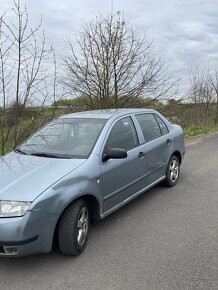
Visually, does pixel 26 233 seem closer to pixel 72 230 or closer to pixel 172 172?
pixel 72 230

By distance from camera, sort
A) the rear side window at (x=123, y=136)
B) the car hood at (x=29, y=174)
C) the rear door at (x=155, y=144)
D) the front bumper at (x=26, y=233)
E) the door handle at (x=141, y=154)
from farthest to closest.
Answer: the rear door at (x=155, y=144)
the door handle at (x=141, y=154)
the rear side window at (x=123, y=136)
the car hood at (x=29, y=174)
the front bumper at (x=26, y=233)

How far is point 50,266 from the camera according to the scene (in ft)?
11.3

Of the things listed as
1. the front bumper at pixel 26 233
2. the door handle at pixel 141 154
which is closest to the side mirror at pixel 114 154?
the door handle at pixel 141 154

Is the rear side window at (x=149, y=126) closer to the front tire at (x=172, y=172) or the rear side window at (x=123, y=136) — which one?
the rear side window at (x=123, y=136)

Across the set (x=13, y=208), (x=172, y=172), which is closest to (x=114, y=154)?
(x=13, y=208)

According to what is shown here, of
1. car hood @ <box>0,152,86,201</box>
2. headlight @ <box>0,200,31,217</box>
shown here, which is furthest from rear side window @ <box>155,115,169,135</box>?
headlight @ <box>0,200,31,217</box>

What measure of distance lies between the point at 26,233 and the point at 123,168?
168 cm

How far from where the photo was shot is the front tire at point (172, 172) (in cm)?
599

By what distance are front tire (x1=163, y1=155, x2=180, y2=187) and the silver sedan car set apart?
111 mm

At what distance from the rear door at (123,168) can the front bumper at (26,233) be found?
39.4 inches

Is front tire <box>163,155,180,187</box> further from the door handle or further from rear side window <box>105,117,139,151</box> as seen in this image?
rear side window <box>105,117,139,151</box>

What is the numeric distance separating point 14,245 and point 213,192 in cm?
376

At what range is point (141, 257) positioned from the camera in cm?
358

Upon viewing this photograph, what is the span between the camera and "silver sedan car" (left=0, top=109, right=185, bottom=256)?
3200 millimetres
